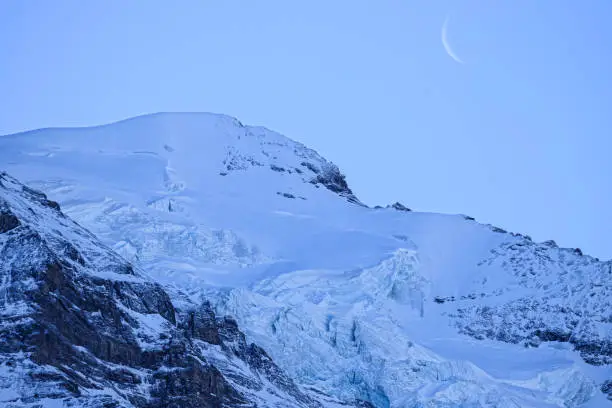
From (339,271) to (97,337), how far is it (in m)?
46.4

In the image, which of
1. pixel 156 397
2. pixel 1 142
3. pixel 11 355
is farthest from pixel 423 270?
pixel 11 355

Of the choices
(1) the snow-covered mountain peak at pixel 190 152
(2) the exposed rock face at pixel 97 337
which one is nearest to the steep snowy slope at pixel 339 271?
(1) the snow-covered mountain peak at pixel 190 152

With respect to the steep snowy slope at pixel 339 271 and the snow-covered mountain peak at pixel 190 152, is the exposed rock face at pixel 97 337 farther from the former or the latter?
the snow-covered mountain peak at pixel 190 152

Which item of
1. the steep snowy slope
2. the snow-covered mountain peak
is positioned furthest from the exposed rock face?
the snow-covered mountain peak

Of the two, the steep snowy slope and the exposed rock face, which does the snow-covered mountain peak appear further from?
the exposed rock face

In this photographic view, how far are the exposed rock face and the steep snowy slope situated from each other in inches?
575

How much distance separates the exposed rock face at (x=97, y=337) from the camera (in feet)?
218

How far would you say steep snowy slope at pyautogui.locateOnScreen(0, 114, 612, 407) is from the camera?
102 metres

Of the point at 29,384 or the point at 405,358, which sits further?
the point at 405,358

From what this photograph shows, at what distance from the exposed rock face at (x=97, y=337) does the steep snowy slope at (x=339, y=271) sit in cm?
1461

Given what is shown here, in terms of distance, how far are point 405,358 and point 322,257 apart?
21.2m

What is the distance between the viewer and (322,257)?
398 ft

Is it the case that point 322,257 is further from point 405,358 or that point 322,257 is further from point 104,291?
point 104,291

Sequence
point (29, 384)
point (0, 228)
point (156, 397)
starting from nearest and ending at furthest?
1. point (29, 384)
2. point (156, 397)
3. point (0, 228)
